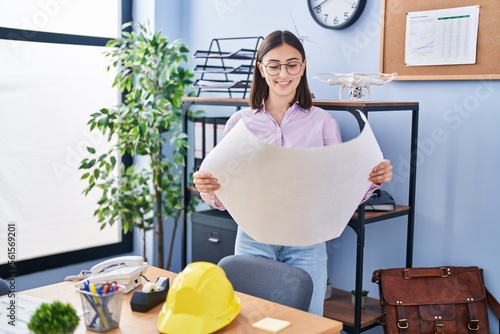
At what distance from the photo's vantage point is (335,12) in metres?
3.09

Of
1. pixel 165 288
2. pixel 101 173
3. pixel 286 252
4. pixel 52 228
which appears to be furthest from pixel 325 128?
pixel 52 228

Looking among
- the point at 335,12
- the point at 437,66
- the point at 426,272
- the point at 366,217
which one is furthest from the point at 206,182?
the point at 335,12

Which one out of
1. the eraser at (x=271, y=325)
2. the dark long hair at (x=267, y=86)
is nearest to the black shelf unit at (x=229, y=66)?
the dark long hair at (x=267, y=86)

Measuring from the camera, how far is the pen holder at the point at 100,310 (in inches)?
65.3

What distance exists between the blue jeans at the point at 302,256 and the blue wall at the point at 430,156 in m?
0.72

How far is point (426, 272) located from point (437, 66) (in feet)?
2.87

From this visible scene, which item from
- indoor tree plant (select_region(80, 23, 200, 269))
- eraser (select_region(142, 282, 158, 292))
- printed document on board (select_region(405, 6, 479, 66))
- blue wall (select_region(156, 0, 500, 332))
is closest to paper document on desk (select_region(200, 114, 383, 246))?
eraser (select_region(142, 282, 158, 292))

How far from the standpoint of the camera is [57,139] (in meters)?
3.68

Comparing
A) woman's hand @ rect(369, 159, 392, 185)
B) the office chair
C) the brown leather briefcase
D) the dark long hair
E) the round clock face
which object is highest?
the round clock face

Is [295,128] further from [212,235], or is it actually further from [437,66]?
[212,235]

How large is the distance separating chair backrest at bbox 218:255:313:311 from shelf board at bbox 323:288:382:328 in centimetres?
76

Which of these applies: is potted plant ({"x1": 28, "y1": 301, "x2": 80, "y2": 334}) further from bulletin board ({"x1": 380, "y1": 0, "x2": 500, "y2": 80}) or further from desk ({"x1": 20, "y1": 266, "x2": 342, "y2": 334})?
bulletin board ({"x1": 380, "y1": 0, "x2": 500, "y2": 80})

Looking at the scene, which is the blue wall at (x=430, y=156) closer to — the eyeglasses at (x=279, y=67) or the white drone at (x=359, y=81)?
the white drone at (x=359, y=81)

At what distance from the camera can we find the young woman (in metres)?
2.35
